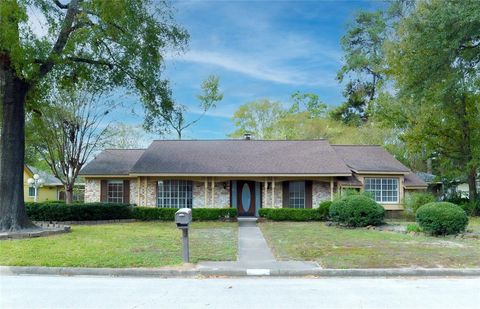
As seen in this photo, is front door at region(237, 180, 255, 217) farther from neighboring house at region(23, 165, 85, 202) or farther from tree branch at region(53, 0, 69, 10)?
neighboring house at region(23, 165, 85, 202)

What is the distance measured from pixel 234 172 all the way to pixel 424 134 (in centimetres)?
1314

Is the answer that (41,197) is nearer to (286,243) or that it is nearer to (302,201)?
(302,201)

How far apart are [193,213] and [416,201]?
11.8m

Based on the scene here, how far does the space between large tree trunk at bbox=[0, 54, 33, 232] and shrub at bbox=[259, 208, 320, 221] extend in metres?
12.2

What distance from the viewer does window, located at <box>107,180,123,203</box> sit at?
27.9 metres

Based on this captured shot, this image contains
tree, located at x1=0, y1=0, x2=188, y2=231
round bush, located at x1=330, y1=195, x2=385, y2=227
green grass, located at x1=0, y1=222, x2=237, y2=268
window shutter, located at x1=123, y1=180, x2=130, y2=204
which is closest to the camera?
green grass, located at x1=0, y1=222, x2=237, y2=268

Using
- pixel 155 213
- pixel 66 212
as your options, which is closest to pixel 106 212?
pixel 66 212

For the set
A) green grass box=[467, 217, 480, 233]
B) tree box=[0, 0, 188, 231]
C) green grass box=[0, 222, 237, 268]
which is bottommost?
green grass box=[467, 217, 480, 233]

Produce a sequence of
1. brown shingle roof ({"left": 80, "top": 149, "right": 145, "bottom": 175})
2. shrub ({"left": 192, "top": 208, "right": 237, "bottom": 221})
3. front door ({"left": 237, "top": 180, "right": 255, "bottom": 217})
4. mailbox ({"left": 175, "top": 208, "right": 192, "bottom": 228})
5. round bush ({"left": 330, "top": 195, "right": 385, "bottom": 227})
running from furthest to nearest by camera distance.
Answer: brown shingle roof ({"left": 80, "top": 149, "right": 145, "bottom": 175}), front door ({"left": 237, "top": 180, "right": 255, "bottom": 217}), shrub ({"left": 192, "top": 208, "right": 237, "bottom": 221}), round bush ({"left": 330, "top": 195, "right": 385, "bottom": 227}), mailbox ({"left": 175, "top": 208, "right": 192, "bottom": 228})

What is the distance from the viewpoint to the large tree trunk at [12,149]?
51.6 ft

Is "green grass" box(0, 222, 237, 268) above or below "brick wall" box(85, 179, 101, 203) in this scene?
below
